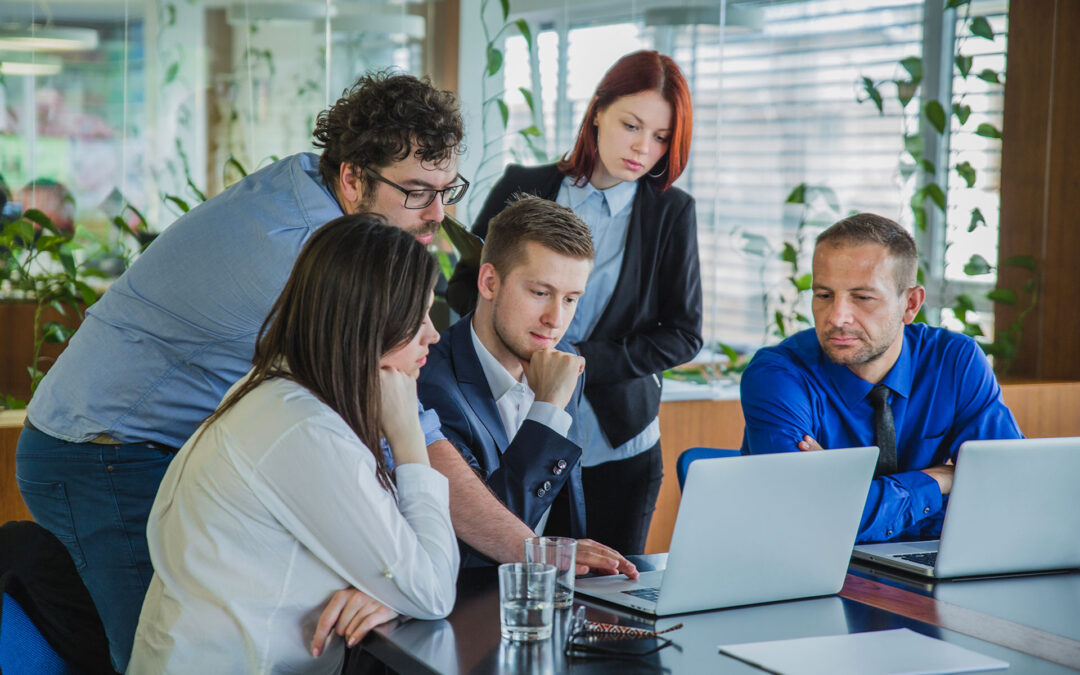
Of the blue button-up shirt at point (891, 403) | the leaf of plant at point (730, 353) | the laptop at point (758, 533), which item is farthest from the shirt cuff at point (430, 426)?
the leaf of plant at point (730, 353)

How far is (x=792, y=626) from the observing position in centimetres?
147

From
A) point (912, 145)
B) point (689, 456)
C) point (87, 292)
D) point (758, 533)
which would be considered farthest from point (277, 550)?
point (912, 145)

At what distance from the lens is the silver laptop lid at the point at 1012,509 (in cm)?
170

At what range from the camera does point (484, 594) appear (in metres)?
1.59

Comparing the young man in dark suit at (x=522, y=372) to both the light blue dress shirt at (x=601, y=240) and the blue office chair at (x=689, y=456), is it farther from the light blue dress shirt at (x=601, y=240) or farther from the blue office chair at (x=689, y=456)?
the light blue dress shirt at (x=601, y=240)

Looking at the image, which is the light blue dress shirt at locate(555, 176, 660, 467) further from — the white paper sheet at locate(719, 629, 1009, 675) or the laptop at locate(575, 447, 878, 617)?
the white paper sheet at locate(719, 629, 1009, 675)

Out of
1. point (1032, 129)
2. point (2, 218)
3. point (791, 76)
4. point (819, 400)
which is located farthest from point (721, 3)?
point (2, 218)

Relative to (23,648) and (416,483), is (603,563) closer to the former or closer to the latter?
(416,483)

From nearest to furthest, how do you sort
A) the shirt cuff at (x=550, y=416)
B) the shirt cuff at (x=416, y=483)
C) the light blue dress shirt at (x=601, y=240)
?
the shirt cuff at (x=416, y=483) → the shirt cuff at (x=550, y=416) → the light blue dress shirt at (x=601, y=240)

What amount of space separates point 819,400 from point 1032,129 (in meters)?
2.85

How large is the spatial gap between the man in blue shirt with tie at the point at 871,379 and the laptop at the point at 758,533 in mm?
624

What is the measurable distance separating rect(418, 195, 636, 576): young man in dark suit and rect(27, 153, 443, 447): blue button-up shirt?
Answer: 0.58ft

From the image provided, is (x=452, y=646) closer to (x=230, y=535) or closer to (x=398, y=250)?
(x=230, y=535)

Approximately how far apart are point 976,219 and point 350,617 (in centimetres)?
391
